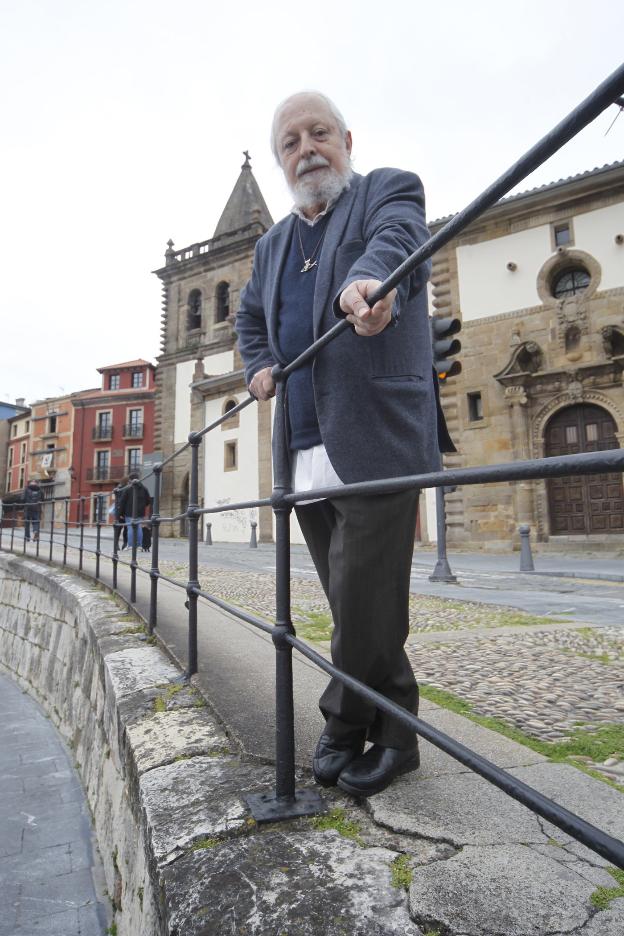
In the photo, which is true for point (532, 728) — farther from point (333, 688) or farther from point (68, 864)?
point (68, 864)

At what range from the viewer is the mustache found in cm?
177

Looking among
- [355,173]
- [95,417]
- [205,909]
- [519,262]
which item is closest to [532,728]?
[205,909]

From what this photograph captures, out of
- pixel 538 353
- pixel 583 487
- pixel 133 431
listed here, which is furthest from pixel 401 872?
pixel 133 431

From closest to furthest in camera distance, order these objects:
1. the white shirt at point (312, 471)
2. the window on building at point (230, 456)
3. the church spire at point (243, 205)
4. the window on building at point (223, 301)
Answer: the white shirt at point (312, 471)
the window on building at point (230, 456)
the window on building at point (223, 301)
the church spire at point (243, 205)

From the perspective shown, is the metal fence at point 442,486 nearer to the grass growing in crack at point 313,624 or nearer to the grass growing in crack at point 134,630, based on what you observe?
the grass growing in crack at point 134,630

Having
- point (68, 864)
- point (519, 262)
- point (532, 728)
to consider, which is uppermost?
point (519, 262)

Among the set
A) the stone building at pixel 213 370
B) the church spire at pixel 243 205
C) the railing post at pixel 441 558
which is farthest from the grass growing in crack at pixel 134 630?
the church spire at pixel 243 205

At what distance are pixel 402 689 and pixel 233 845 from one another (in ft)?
1.86

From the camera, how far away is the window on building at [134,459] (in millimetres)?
40844

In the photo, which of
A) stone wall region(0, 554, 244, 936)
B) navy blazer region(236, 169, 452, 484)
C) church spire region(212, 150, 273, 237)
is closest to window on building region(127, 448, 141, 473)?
church spire region(212, 150, 273, 237)

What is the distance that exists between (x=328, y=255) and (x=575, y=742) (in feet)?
5.75

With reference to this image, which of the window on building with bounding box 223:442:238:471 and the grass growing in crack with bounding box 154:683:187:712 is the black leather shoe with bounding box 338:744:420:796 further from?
the window on building with bounding box 223:442:238:471

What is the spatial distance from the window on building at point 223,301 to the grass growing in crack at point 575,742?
28390 millimetres

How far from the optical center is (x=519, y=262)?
54.4 feet
